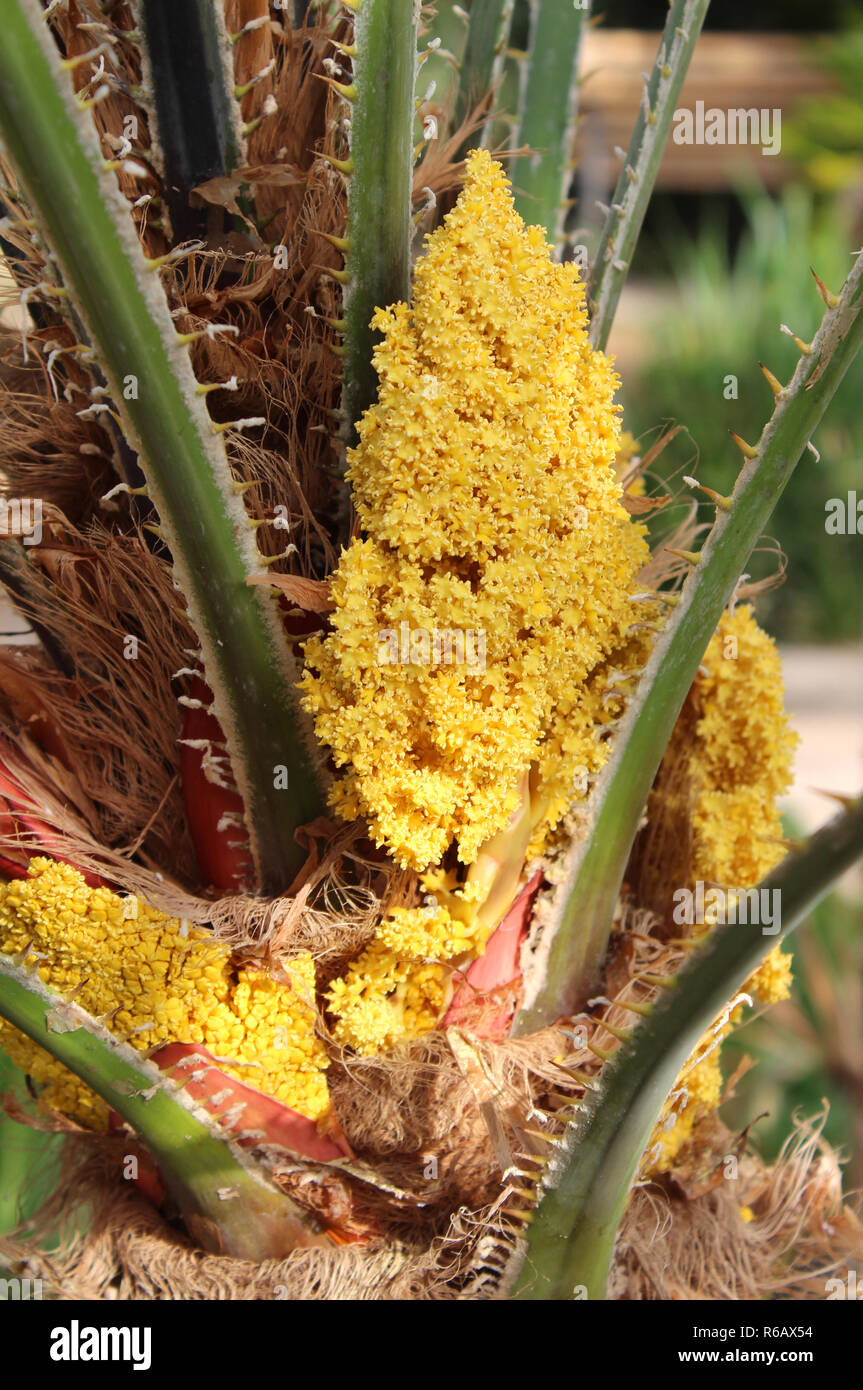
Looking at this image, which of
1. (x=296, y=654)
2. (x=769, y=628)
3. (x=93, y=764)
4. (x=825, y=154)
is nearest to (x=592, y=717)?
(x=296, y=654)

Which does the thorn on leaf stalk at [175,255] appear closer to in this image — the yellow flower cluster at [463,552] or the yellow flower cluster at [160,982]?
the yellow flower cluster at [463,552]

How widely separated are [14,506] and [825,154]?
450cm

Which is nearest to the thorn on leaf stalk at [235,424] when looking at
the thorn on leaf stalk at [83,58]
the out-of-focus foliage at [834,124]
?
the thorn on leaf stalk at [83,58]

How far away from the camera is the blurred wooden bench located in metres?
3.49

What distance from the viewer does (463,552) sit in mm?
603

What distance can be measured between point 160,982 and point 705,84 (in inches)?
159

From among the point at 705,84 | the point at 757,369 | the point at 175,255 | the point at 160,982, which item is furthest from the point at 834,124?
the point at 160,982

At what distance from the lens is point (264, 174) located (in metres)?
0.64

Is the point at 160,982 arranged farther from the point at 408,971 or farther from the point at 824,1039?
the point at 824,1039

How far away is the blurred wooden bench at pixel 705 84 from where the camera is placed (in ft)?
11.4

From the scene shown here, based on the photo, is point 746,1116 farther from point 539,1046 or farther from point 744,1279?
point 539,1046

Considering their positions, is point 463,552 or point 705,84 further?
point 705,84

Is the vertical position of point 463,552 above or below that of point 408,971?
above

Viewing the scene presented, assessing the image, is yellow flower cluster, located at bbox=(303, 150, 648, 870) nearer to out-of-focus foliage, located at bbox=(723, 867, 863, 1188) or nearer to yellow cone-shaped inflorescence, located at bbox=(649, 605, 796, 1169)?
yellow cone-shaped inflorescence, located at bbox=(649, 605, 796, 1169)
